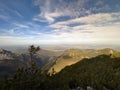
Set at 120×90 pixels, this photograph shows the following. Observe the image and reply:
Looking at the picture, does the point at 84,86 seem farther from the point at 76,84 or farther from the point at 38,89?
the point at 38,89

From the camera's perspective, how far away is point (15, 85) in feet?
136

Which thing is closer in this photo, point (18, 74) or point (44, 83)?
point (44, 83)

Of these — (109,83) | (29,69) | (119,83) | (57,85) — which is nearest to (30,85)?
(57,85)

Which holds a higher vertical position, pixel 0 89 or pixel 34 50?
pixel 34 50

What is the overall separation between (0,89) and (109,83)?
2914 cm

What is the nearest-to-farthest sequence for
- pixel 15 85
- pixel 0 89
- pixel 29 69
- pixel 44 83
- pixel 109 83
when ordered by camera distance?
pixel 0 89, pixel 15 85, pixel 44 83, pixel 109 83, pixel 29 69

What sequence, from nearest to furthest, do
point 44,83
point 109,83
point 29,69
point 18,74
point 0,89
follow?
point 0,89
point 44,83
point 109,83
point 18,74
point 29,69

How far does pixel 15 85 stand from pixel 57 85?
408 inches

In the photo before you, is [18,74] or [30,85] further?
[18,74]

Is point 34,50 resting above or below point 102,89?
above

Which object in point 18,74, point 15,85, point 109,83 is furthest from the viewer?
point 18,74

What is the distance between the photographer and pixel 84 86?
42.3 metres

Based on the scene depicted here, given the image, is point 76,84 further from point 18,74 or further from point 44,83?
point 18,74

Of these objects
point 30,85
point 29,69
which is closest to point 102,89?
point 30,85
